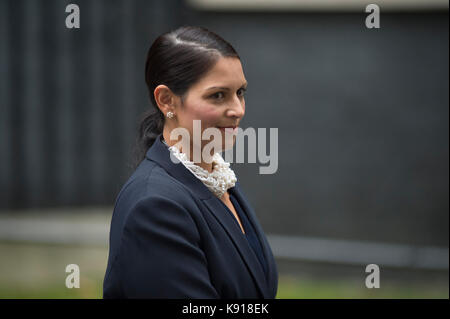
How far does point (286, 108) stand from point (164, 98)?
13.5 feet

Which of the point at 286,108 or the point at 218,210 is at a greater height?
the point at 286,108

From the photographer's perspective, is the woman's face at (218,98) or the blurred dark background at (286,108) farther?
the blurred dark background at (286,108)

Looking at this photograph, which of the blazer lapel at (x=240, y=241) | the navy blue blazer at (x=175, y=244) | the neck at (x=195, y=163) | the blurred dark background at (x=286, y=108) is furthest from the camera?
the blurred dark background at (x=286, y=108)

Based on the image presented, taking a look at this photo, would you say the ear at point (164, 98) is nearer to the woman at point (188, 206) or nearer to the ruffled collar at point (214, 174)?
the woman at point (188, 206)

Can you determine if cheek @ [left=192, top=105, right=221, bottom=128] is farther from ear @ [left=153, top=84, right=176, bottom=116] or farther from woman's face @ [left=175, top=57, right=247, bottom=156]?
ear @ [left=153, top=84, right=176, bottom=116]

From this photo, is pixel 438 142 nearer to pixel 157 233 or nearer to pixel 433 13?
pixel 433 13

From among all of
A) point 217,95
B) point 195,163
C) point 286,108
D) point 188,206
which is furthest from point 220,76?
point 286,108

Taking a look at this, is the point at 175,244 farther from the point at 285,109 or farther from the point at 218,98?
the point at 285,109

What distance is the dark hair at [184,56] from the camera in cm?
184

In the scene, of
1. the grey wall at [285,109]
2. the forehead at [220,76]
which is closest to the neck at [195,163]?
the forehead at [220,76]

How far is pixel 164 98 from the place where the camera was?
1948 millimetres

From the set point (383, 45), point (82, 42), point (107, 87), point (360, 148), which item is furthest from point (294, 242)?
point (82, 42)

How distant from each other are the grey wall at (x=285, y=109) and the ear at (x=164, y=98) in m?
4.00

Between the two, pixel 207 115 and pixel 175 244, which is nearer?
pixel 175 244
